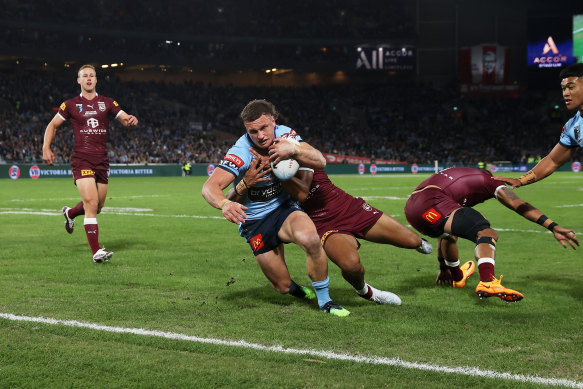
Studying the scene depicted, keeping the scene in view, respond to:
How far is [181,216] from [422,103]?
55.4m

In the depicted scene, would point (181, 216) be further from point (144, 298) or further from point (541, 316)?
point (541, 316)

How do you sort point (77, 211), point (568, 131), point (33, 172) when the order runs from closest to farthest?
1. point (568, 131)
2. point (77, 211)
3. point (33, 172)

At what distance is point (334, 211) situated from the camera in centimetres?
664

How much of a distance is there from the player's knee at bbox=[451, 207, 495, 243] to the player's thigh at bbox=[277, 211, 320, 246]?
1.38m

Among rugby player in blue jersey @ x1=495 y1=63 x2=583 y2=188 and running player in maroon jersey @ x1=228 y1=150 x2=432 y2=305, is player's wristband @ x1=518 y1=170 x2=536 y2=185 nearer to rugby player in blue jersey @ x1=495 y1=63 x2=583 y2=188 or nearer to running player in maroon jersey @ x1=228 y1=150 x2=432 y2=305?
rugby player in blue jersey @ x1=495 y1=63 x2=583 y2=188

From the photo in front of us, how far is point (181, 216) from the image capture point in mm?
16156

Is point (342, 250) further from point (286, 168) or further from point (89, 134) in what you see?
point (89, 134)

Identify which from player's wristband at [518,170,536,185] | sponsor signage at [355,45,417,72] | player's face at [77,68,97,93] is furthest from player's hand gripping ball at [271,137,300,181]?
sponsor signage at [355,45,417,72]

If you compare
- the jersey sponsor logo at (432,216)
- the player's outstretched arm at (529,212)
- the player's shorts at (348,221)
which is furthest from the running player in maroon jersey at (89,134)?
the player's outstretched arm at (529,212)

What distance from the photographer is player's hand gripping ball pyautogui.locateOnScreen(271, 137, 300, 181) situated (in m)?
5.64

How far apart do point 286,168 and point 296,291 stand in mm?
1477

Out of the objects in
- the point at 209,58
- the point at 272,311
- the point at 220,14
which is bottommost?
the point at 272,311

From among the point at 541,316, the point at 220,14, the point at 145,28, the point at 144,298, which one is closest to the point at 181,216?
the point at 144,298

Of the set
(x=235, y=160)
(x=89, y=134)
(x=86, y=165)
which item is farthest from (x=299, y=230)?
(x=89, y=134)
